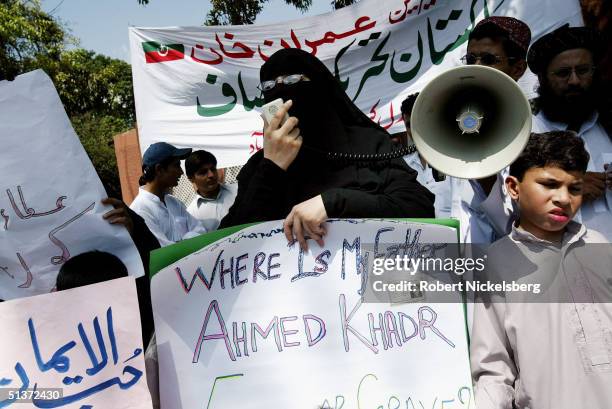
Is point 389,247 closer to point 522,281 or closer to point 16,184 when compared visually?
point 522,281

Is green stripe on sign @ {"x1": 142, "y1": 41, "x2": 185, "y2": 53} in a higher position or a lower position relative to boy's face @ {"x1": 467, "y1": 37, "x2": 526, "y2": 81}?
higher

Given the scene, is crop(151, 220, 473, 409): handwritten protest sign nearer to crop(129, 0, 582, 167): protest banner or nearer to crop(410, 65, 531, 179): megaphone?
crop(410, 65, 531, 179): megaphone

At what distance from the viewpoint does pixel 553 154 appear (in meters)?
1.58

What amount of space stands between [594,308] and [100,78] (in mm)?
20514

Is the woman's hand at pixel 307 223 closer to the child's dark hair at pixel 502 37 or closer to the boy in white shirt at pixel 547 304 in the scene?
the boy in white shirt at pixel 547 304

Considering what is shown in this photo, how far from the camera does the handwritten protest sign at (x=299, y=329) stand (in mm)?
1360

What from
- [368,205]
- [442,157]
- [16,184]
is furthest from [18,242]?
[442,157]

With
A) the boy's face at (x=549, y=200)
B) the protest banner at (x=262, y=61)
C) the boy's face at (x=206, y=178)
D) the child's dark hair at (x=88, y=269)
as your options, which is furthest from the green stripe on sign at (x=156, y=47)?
the boy's face at (x=549, y=200)

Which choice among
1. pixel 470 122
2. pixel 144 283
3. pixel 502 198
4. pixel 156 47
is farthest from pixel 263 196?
pixel 156 47

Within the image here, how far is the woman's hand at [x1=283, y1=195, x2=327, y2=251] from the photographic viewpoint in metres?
1.40

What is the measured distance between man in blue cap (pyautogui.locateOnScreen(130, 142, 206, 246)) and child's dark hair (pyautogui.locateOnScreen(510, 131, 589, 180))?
2.26 meters

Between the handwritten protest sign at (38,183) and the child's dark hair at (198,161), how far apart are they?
277cm

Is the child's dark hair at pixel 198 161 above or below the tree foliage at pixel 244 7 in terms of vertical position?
below

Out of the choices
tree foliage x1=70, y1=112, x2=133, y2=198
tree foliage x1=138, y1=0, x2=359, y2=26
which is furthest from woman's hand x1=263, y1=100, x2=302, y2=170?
tree foliage x1=70, y1=112, x2=133, y2=198
